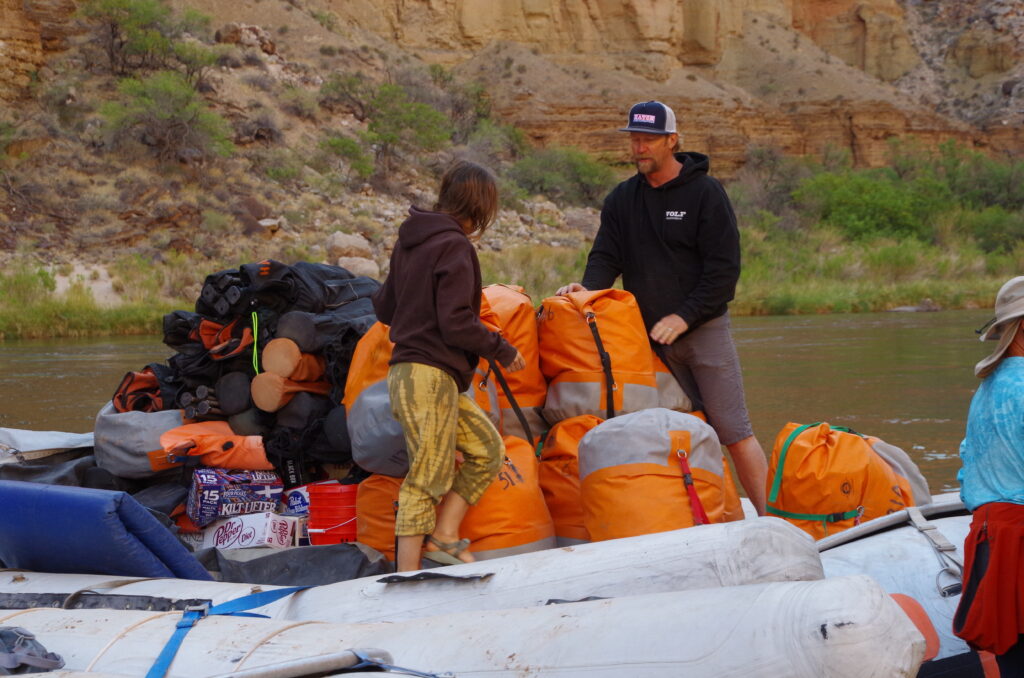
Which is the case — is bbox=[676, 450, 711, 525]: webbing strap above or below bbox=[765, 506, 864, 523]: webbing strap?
above

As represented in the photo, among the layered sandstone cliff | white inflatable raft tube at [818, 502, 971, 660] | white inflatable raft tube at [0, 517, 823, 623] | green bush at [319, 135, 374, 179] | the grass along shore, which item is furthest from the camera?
the layered sandstone cliff

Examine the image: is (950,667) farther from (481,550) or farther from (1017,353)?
(481,550)

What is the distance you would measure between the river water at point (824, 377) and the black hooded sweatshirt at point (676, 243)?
3812 millimetres

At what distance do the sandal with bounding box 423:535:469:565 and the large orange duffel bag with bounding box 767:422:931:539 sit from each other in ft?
4.42

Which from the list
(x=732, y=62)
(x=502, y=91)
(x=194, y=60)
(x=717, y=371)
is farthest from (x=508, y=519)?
(x=732, y=62)

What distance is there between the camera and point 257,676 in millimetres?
2754

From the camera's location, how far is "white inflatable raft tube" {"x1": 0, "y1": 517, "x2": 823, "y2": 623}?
10.5ft

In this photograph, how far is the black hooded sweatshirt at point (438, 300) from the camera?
3877 mm

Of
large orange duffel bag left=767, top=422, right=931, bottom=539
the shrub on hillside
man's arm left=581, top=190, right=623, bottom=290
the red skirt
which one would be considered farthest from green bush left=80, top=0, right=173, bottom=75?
the red skirt

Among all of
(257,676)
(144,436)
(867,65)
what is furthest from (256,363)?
(867,65)

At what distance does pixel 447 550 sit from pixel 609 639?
4.75 feet

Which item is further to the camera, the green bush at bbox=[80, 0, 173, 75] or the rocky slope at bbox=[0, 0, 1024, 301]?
the green bush at bbox=[80, 0, 173, 75]

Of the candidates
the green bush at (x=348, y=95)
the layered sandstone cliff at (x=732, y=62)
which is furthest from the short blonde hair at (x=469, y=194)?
the layered sandstone cliff at (x=732, y=62)

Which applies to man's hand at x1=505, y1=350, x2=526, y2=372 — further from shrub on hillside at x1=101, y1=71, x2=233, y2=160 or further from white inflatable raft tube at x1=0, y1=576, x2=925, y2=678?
shrub on hillside at x1=101, y1=71, x2=233, y2=160
